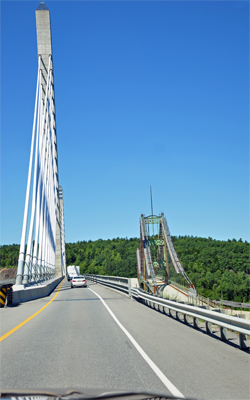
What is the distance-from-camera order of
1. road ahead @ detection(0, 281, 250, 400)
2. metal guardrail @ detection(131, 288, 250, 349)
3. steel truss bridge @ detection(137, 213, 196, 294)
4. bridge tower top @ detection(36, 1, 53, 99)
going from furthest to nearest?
steel truss bridge @ detection(137, 213, 196, 294), bridge tower top @ detection(36, 1, 53, 99), metal guardrail @ detection(131, 288, 250, 349), road ahead @ detection(0, 281, 250, 400)

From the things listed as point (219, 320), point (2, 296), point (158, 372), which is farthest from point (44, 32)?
point (158, 372)

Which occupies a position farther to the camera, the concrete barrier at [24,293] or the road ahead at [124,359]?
the concrete barrier at [24,293]

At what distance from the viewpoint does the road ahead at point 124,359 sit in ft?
16.7

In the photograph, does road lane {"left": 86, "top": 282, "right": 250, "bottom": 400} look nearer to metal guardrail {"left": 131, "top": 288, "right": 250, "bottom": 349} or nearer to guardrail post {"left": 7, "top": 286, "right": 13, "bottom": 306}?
→ metal guardrail {"left": 131, "top": 288, "right": 250, "bottom": 349}

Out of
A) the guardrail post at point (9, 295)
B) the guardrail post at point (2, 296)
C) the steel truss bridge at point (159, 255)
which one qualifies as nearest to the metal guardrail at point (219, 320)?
the guardrail post at point (2, 296)

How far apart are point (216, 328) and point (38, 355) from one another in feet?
17.4

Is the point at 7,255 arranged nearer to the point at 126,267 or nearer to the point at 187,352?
the point at 126,267

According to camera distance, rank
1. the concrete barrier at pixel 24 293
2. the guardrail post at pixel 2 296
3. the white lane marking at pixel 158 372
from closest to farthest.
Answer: the white lane marking at pixel 158 372, the guardrail post at pixel 2 296, the concrete barrier at pixel 24 293

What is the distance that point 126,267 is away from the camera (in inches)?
5468

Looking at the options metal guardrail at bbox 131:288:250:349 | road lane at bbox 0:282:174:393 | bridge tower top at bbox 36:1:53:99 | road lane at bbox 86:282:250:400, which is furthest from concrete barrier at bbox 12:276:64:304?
bridge tower top at bbox 36:1:53:99

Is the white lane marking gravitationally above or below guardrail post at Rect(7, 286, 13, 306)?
above

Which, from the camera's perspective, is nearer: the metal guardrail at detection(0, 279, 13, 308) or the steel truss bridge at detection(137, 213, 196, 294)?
the metal guardrail at detection(0, 279, 13, 308)

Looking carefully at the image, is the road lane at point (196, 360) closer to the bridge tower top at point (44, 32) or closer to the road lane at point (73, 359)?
the road lane at point (73, 359)

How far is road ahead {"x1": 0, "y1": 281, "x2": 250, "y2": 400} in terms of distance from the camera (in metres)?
5.10
